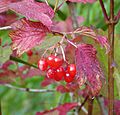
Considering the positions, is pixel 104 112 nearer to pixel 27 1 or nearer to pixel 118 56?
pixel 118 56

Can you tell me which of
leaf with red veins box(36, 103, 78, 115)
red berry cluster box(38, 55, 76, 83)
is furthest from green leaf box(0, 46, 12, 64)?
leaf with red veins box(36, 103, 78, 115)

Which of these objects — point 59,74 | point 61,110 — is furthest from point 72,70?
point 61,110

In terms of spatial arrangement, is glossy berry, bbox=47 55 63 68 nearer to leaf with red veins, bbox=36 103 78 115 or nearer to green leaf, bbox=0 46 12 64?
green leaf, bbox=0 46 12 64

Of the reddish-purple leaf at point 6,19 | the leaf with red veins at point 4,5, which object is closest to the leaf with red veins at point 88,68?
the leaf with red veins at point 4,5

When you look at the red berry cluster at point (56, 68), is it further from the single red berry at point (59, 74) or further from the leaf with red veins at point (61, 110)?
the leaf with red veins at point (61, 110)

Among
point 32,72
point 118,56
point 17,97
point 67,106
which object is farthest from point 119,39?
point 17,97

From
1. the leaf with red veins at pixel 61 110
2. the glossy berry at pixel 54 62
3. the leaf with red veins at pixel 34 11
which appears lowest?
the leaf with red veins at pixel 61 110
